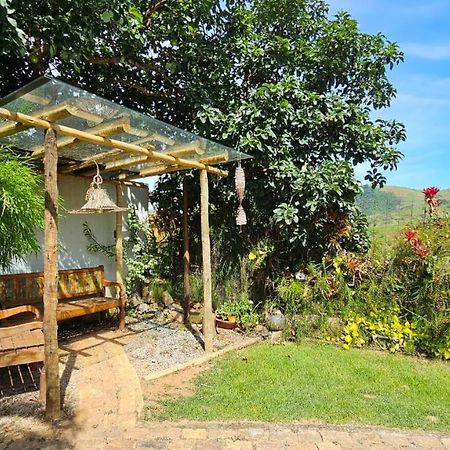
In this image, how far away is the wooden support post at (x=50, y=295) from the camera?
2846 mm

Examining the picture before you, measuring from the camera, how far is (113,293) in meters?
6.14

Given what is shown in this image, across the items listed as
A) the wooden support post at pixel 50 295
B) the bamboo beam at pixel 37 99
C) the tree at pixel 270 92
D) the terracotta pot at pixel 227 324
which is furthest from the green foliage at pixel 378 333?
the bamboo beam at pixel 37 99

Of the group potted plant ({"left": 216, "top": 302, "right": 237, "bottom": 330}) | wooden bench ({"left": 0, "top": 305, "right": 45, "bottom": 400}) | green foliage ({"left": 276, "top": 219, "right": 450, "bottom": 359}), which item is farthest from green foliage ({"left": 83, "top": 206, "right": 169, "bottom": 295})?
wooden bench ({"left": 0, "top": 305, "right": 45, "bottom": 400})

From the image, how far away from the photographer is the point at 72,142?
3.85 m

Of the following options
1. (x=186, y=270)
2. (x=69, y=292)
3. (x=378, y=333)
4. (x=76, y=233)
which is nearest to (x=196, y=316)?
(x=186, y=270)

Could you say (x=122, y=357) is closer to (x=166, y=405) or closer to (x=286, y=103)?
(x=166, y=405)

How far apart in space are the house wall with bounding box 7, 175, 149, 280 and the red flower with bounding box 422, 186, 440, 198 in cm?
463

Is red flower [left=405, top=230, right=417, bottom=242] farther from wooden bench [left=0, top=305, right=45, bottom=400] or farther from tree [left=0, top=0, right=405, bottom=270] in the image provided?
wooden bench [left=0, top=305, right=45, bottom=400]

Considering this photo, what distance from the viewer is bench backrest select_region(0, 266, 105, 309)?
453cm

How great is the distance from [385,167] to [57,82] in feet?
15.7

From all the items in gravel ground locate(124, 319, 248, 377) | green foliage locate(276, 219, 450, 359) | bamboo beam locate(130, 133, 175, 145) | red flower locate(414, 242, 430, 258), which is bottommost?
gravel ground locate(124, 319, 248, 377)

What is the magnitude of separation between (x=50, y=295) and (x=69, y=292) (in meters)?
2.50

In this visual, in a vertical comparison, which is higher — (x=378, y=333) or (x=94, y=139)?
(x=94, y=139)

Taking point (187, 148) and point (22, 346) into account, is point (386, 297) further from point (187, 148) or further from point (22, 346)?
point (22, 346)
